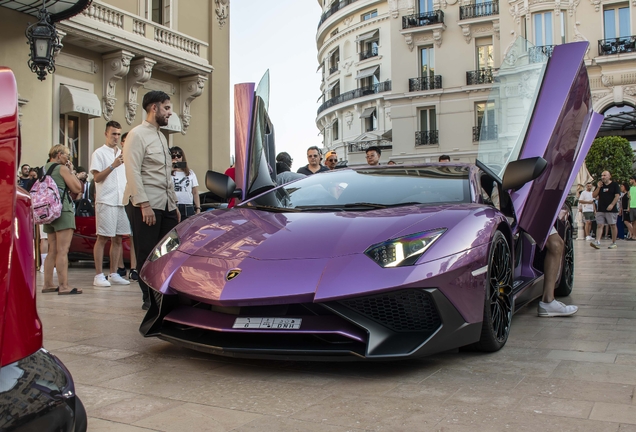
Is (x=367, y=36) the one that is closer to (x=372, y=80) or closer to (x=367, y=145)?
(x=372, y=80)

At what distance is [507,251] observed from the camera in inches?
156

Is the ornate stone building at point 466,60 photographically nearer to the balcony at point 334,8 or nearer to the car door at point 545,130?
the balcony at point 334,8

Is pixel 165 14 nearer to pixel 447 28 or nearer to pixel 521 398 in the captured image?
pixel 521 398

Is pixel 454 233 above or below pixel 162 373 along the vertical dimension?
above

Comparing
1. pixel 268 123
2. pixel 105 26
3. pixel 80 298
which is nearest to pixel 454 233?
pixel 268 123

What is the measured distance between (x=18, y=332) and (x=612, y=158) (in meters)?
30.8

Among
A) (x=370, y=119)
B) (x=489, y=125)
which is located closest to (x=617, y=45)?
(x=370, y=119)

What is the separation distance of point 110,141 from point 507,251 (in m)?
5.12

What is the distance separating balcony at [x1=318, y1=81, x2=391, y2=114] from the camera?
48.0 m

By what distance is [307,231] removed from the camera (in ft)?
11.5

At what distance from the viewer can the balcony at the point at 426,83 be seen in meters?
35.7

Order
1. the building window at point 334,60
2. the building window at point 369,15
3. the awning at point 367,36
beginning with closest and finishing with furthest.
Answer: the awning at point 367,36 → the building window at point 369,15 → the building window at point 334,60

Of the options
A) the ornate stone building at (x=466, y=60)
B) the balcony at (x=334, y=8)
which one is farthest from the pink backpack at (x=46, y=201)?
the balcony at (x=334, y=8)

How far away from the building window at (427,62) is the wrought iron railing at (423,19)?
1502mm
